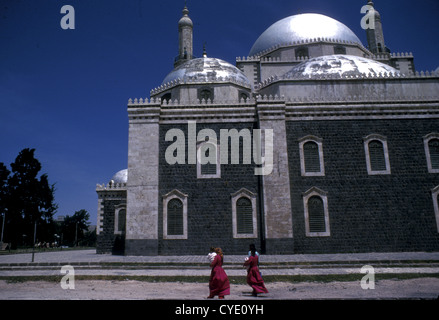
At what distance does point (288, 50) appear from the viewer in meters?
26.0

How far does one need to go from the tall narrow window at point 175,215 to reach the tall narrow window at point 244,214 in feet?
7.73

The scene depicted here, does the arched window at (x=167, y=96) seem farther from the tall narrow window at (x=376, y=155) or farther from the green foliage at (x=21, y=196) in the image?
the green foliage at (x=21, y=196)

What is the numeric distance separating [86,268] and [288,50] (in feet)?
67.5

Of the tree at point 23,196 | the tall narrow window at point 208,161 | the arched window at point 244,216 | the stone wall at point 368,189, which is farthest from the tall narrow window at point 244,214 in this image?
the tree at point 23,196

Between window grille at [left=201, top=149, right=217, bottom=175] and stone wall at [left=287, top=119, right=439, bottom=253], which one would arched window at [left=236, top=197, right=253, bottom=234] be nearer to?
window grille at [left=201, top=149, right=217, bottom=175]

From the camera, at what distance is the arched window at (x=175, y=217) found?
16.4 m

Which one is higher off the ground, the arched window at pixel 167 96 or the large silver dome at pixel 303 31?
the large silver dome at pixel 303 31

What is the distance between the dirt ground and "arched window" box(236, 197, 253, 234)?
21.2ft

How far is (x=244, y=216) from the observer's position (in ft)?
A: 54.1

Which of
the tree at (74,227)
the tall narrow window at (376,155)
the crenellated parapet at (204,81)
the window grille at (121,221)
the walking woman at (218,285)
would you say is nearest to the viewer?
the walking woman at (218,285)

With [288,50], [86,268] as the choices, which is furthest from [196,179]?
[288,50]

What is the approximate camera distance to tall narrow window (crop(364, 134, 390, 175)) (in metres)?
16.9

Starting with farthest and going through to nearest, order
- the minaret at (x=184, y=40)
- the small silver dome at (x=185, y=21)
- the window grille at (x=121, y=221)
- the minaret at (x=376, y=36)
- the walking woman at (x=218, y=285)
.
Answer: the small silver dome at (x=185, y=21) < the minaret at (x=376, y=36) < the minaret at (x=184, y=40) < the window grille at (x=121, y=221) < the walking woman at (x=218, y=285)

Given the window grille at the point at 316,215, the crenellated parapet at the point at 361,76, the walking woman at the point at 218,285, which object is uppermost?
the crenellated parapet at the point at 361,76
